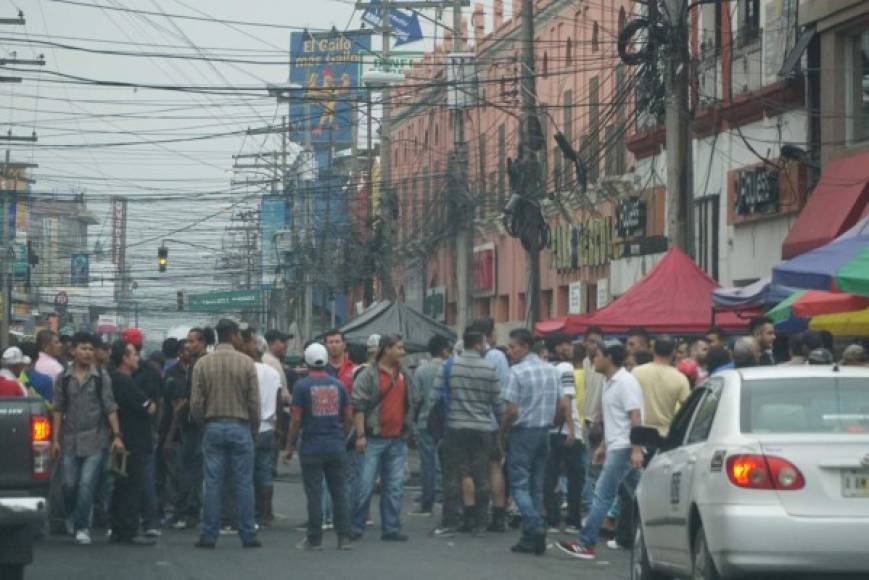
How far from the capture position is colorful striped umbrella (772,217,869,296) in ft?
51.2

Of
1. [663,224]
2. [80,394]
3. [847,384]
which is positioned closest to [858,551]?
[847,384]

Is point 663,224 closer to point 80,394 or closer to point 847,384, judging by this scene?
point 80,394

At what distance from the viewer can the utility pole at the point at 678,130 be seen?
23.6 m

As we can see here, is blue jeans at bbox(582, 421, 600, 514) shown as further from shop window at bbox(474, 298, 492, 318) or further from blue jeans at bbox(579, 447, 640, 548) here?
shop window at bbox(474, 298, 492, 318)

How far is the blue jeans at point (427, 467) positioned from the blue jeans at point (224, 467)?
16.9 ft

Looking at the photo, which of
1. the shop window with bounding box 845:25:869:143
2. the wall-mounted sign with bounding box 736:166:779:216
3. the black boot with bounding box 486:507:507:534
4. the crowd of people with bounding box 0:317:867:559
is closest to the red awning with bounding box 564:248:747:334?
the crowd of people with bounding box 0:317:867:559

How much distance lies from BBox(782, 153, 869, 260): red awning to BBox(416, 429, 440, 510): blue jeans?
7677mm

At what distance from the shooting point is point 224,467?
16344 millimetres

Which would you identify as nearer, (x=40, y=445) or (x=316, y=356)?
(x=40, y=445)

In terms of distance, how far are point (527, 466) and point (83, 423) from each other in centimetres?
396

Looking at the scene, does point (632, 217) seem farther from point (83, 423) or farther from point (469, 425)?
point (83, 423)

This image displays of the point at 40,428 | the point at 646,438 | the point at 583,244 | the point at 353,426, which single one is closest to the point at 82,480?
the point at 353,426

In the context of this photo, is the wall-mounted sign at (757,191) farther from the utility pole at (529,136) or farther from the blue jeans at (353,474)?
the blue jeans at (353,474)

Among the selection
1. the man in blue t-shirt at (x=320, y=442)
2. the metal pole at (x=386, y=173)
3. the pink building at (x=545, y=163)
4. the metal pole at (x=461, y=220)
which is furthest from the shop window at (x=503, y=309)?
the man in blue t-shirt at (x=320, y=442)
